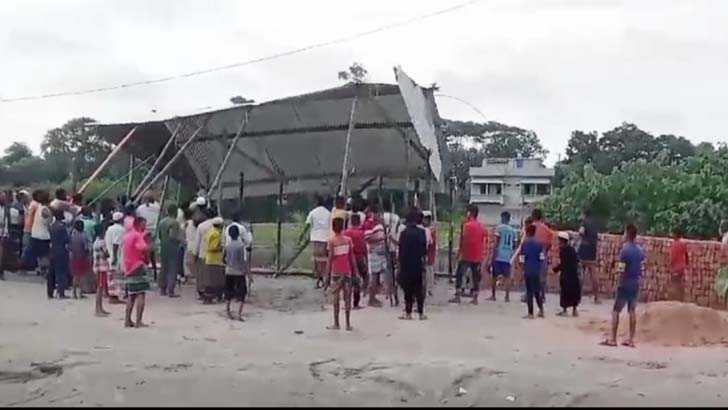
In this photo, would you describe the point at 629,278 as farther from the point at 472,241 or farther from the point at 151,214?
the point at 151,214

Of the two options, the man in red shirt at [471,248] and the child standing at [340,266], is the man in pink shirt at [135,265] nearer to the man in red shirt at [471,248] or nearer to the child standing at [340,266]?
the child standing at [340,266]

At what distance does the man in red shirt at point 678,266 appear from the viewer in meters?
19.5

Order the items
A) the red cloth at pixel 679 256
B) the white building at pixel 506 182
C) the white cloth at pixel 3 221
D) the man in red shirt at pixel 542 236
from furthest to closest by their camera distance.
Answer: the white building at pixel 506 182, the white cloth at pixel 3 221, the red cloth at pixel 679 256, the man in red shirt at pixel 542 236

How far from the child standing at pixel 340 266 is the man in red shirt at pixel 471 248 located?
3569 mm

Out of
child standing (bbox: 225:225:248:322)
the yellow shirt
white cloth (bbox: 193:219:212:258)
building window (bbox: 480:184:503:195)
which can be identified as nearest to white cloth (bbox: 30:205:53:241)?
white cloth (bbox: 193:219:212:258)

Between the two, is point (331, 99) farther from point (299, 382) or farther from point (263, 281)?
point (299, 382)

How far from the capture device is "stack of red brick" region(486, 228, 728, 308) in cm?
1966

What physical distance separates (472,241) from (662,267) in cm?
417

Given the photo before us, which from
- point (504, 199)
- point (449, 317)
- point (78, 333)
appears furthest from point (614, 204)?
point (504, 199)

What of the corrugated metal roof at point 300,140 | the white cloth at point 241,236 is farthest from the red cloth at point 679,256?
the white cloth at point 241,236

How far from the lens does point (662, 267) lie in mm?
20406

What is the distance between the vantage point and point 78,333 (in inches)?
563

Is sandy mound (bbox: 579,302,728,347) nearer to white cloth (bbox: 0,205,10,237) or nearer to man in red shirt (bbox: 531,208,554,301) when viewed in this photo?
man in red shirt (bbox: 531,208,554,301)

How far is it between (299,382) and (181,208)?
28.9ft
